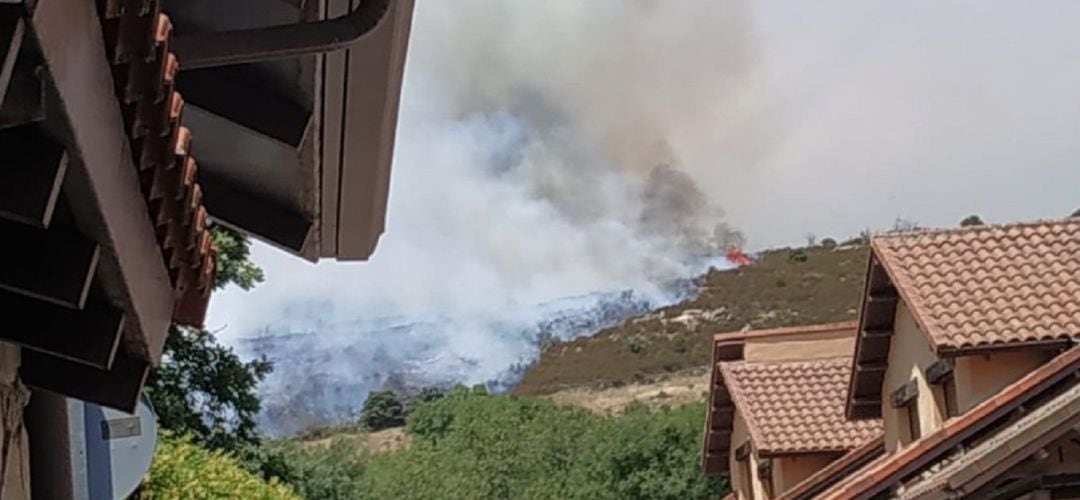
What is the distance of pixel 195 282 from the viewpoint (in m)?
3.83

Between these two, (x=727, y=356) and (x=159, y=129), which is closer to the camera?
(x=159, y=129)

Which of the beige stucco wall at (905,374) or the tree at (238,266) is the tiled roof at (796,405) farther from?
the tree at (238,266)

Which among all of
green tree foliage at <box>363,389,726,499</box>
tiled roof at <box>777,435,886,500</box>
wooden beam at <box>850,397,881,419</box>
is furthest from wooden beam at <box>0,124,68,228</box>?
green tree foliage at <box>363,389,726,499</box>

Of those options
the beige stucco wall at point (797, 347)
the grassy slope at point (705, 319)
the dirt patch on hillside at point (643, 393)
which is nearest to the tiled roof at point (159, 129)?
the beige stucco wall at point (797, 347)

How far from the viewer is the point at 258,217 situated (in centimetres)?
498

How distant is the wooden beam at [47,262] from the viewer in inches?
114

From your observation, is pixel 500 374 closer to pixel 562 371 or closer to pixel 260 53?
pixel 562 371

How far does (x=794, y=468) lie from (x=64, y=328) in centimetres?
1560

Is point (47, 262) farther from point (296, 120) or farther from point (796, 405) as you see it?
point (796, 405)

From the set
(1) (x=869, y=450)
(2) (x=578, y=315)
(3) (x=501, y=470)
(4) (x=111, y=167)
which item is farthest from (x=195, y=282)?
(2) (x=578, y=315)

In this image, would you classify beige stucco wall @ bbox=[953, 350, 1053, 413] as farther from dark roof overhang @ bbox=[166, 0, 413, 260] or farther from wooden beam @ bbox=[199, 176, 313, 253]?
wooden beam @ bbox=[199, 176, 313, 253]

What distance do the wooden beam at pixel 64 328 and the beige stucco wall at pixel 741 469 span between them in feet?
51.2

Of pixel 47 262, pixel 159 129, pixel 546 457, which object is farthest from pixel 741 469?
pixel 546 457

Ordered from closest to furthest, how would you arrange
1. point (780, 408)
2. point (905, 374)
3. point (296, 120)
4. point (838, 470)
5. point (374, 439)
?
point (296, 120)
point (905, 374)
point (838, 470)
point (780, 408)
point (374, 439)
